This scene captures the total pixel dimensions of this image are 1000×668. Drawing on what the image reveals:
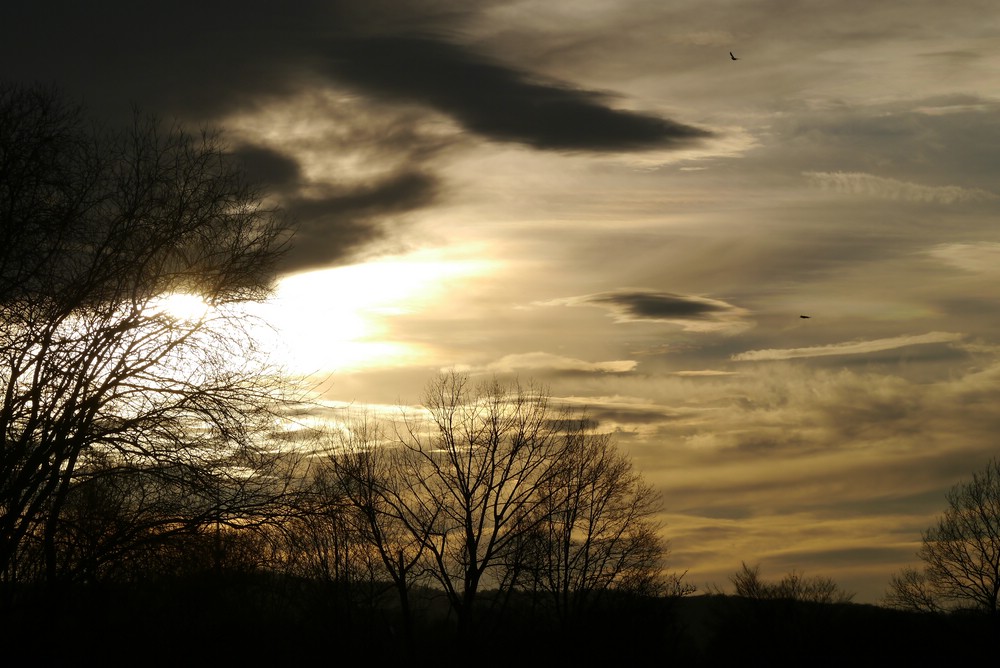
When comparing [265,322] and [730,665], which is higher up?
[265,322]

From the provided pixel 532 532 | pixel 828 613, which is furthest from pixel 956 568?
pixel 532 532

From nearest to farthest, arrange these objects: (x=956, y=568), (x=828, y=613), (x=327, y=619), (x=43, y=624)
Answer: (x=43, y=624)
(x=327, y=619)
(x=956, y=568)
(x=828, y=613)

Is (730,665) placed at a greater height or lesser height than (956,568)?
lesser

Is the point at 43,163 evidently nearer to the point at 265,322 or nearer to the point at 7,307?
the point at 7,307

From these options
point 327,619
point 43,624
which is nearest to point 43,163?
point 43,624

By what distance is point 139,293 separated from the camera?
19484 millimetres

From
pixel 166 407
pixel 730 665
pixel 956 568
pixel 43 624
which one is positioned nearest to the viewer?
pixel 43 624

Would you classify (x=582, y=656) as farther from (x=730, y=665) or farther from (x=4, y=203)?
(x=4, y=203)

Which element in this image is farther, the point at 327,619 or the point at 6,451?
the point at 327,619

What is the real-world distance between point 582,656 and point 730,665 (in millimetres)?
23137

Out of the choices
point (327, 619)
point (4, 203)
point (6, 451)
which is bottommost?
point (327, 619)

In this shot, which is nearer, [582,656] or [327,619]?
[582,656]

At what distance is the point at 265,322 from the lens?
780 inches

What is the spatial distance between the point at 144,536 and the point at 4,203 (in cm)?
635
